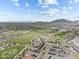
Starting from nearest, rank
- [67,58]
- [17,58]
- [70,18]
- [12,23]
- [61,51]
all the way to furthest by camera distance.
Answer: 1. [17,58]
2. [67,58]
3. [61,51]
4. [70,18]
5. [12,23]

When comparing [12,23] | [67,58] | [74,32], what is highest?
[12,23]

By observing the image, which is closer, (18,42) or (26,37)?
(18,42)

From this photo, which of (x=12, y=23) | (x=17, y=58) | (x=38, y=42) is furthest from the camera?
(x=12, y=23)

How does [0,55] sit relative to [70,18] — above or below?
below

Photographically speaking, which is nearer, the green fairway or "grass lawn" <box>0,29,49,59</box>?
"grass lawn" <box>0,29,49,59</box>

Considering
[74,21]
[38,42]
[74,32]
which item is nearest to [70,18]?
[74,21]

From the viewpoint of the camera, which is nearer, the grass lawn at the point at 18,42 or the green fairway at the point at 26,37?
the grass lawn at the point at 18,42

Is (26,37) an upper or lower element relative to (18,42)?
upper

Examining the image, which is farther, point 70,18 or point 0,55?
point 70,18

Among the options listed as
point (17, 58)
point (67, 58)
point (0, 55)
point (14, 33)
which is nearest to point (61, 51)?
point (67, 58)

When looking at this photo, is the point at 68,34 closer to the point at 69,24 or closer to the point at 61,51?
the point at 69,24
